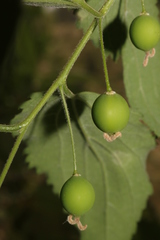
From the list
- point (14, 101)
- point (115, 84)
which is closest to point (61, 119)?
point (14, 101)

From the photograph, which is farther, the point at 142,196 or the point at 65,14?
the point at 65,14

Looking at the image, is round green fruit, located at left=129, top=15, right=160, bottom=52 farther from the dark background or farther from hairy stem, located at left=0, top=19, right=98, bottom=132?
the dark background

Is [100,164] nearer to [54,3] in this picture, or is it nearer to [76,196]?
[76,196]

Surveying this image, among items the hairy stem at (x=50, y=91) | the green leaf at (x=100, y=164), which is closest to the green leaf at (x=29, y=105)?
the green leaf at (x=100, y=164)

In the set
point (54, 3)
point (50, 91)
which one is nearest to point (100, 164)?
point (50, 91)

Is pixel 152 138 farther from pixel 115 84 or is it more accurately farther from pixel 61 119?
pixel 115 84

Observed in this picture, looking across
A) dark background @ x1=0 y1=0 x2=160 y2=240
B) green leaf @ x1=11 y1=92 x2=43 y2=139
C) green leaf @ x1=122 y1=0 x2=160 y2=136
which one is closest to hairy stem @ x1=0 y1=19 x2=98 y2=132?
green leaf @ x1=11 y1=92 x2=43 y2=139

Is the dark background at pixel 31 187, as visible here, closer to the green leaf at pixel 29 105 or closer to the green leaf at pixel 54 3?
the green leaf at pixel 29 105
